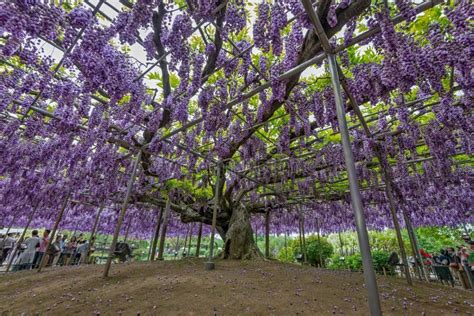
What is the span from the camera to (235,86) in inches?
178

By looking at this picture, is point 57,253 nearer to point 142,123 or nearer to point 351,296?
point 142,123

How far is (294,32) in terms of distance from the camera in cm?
323

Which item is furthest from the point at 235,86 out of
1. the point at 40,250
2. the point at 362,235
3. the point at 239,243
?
the point at 40,250

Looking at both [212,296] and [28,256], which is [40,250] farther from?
[212,296]

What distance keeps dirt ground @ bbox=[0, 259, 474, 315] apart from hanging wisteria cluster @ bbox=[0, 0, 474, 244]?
3118 millimetres

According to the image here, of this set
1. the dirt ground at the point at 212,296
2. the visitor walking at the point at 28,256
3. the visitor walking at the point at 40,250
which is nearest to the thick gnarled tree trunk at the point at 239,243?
the dirt ground at the point at 212,296

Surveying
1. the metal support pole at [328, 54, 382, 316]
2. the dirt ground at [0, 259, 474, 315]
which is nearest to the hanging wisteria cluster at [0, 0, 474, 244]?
the metal support pole at [328, 54, 382, 316]

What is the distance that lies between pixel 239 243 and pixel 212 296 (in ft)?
14.9

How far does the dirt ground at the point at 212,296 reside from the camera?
3.25 metres

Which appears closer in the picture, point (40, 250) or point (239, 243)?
point (239, 243)

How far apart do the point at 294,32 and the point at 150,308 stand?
4.66 meters

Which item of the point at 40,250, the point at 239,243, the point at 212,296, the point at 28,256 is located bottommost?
the point at 28,256

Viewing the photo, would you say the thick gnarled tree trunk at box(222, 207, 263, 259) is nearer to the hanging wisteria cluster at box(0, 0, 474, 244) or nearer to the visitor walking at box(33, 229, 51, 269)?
the hanging wisteria cluster at box(0, 0, 474, 244)

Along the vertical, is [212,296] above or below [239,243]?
below
